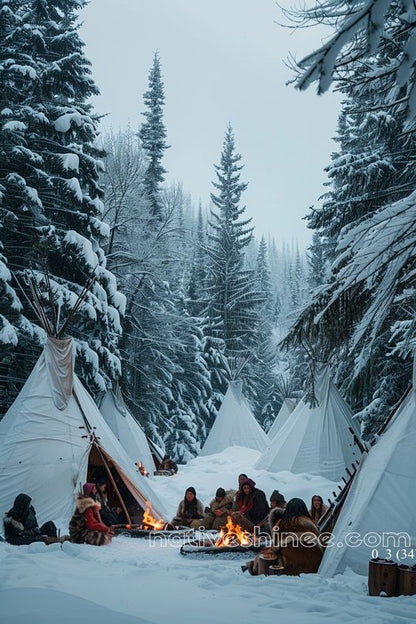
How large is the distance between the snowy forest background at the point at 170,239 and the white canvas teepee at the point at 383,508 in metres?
0.90

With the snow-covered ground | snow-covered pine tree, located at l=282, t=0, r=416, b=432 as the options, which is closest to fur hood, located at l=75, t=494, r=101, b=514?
the snow-covered ground

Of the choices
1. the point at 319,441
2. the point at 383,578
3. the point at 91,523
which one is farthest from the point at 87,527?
the point at 319,441

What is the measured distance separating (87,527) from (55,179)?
8895mm

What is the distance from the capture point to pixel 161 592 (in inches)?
185

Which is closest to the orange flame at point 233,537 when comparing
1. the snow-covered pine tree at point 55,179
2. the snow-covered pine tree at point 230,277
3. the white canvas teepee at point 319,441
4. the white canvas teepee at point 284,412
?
the white canvas teepee at point 319,441

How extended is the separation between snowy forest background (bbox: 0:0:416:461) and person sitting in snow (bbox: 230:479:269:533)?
9.29 feet

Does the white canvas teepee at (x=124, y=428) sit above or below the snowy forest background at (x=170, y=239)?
below

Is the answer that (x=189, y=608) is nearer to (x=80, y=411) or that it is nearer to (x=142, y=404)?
(x=80, y=411)

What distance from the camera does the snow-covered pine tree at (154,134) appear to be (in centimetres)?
2725

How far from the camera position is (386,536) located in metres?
5.11

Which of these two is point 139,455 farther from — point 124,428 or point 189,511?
point 189,511

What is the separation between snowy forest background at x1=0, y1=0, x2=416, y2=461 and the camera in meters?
4.10

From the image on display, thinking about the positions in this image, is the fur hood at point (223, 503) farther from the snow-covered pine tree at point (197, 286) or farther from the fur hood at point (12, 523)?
the snow-covered pine tree at point (197, 286)

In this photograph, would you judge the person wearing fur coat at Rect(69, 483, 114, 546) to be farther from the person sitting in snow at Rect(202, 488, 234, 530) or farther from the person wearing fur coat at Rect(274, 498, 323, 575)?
the person wearing fur coat at Rect(274, 498, 323, 575)
